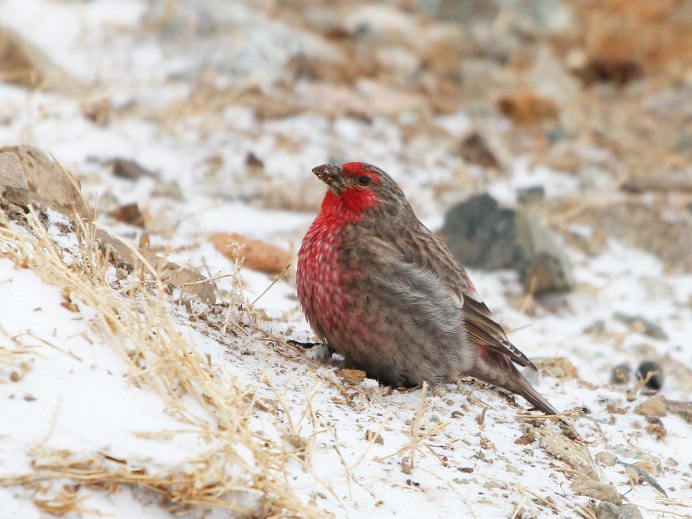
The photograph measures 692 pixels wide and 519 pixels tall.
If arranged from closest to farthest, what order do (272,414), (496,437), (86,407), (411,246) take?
(86,407)
(272,414)
(496,437)
(411,246)

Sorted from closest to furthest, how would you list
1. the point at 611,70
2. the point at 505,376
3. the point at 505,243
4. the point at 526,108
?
the point at 505,376
the point at 505,243
the point at 526,108
the point at 611,70

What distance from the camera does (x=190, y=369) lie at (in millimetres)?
3133

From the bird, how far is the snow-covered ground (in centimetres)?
13

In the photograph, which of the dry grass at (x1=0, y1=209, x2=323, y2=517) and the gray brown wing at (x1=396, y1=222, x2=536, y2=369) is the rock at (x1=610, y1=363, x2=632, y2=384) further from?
the dry grass at (x1=0, y1=209, x2=323, y2=517)

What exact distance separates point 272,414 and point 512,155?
6.28m

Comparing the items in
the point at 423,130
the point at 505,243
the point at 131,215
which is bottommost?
the point at 131,215

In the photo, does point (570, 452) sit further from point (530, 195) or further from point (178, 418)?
point (530, 195)

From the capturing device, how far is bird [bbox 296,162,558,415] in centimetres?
437

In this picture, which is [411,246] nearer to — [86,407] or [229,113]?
[86,407]

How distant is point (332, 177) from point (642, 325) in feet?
9.79

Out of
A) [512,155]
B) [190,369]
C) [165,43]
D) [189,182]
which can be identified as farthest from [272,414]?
[165,43]

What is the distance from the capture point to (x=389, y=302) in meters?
4.40

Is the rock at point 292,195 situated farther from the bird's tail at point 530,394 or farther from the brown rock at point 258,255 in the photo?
the bird's tail at point 530,394

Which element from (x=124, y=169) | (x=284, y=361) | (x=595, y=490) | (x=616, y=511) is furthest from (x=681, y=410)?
(x=124, y=169)
